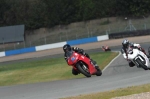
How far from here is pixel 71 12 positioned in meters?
75.1

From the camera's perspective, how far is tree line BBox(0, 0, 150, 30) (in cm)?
6925

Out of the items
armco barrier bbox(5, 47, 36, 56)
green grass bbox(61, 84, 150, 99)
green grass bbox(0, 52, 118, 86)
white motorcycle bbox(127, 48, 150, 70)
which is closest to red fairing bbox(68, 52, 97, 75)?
white motorcycle bbox(127, 48, 150, 70)

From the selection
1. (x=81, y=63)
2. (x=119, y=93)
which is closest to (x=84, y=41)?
(x=81, y=63)

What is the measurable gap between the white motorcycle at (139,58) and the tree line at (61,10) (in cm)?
5049

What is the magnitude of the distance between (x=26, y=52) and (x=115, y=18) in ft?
70.0

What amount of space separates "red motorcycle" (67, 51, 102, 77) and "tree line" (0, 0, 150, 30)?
50.9 meters

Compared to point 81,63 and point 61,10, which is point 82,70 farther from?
point 61,10

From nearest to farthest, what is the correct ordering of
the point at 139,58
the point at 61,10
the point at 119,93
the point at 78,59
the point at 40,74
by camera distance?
the point at 119,93 → the point at 78,59 → the point at 139,58 → the point at 40,74 → the point at 61,10

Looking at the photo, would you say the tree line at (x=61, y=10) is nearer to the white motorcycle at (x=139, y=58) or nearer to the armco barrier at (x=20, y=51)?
the armco barrier at (x=20, y=51)

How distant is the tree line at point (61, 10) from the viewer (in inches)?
2726

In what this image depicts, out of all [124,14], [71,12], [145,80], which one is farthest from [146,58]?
[71,12]

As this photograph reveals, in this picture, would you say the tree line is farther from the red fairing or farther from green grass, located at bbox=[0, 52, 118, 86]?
the red fairing

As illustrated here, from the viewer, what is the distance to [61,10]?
75812 mm

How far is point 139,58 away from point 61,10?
6001cm
